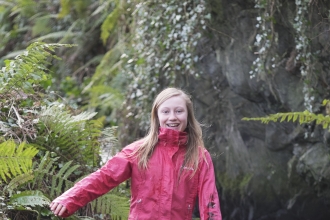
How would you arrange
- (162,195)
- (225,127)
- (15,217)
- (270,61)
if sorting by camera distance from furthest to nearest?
(225,127)
(270,61)
(15,217)
(162,195)

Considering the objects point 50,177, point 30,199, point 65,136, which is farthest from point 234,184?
point 30,199

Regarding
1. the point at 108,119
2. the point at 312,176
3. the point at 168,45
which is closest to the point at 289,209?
the point at 312,176

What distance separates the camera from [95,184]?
12.1 feet

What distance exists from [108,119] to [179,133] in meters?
5.29

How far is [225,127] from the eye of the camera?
24.5 ft

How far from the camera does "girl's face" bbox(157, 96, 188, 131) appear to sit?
3920 millimetres

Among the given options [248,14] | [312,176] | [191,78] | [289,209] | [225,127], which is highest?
[248,14]

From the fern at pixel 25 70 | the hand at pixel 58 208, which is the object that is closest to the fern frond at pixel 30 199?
the hand at pixel 58 208

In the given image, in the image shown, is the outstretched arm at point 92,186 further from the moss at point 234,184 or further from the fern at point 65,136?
the moss at point 234,184

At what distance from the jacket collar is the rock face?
6.96 feet

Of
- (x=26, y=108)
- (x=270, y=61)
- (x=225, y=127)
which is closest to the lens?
(x=26, y=108)

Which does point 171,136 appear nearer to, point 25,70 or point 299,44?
point 25,70

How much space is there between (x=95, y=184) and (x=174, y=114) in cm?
67

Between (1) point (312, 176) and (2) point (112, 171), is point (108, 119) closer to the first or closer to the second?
(1) point (312, 176)
